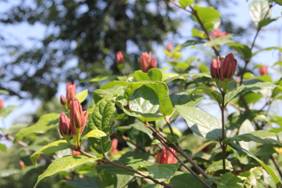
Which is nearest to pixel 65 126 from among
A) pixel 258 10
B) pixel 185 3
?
pixel 185 3

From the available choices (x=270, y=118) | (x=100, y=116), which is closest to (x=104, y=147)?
(x=100, y=116)

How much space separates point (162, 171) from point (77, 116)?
22cm

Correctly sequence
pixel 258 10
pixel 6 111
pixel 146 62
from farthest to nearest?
pixel 6 111 < pixel 258 10 < pixel 146 62

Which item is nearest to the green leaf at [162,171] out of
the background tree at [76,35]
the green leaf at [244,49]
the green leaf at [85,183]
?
the green leaf at [85,183]

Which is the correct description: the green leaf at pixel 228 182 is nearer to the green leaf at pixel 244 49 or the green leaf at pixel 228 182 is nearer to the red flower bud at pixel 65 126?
the red flower bud at pixel 65 126

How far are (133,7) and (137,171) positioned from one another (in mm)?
7803

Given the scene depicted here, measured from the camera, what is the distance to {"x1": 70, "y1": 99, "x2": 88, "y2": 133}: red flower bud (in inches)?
41.2

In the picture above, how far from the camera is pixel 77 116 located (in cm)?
105

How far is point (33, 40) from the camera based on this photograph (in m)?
8.34

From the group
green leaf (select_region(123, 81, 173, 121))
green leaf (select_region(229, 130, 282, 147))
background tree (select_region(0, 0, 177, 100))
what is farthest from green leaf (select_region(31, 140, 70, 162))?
background tree (select_region(0, 0, 177, 100))

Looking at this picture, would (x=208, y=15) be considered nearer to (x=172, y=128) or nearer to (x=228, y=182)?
(x=172, y=128)

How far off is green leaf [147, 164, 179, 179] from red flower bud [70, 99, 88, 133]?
7.0 inches

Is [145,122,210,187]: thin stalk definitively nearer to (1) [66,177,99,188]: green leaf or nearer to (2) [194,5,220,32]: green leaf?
(1) [66,177,99,188]: green leaf

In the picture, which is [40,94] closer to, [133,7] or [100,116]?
[133,7]
